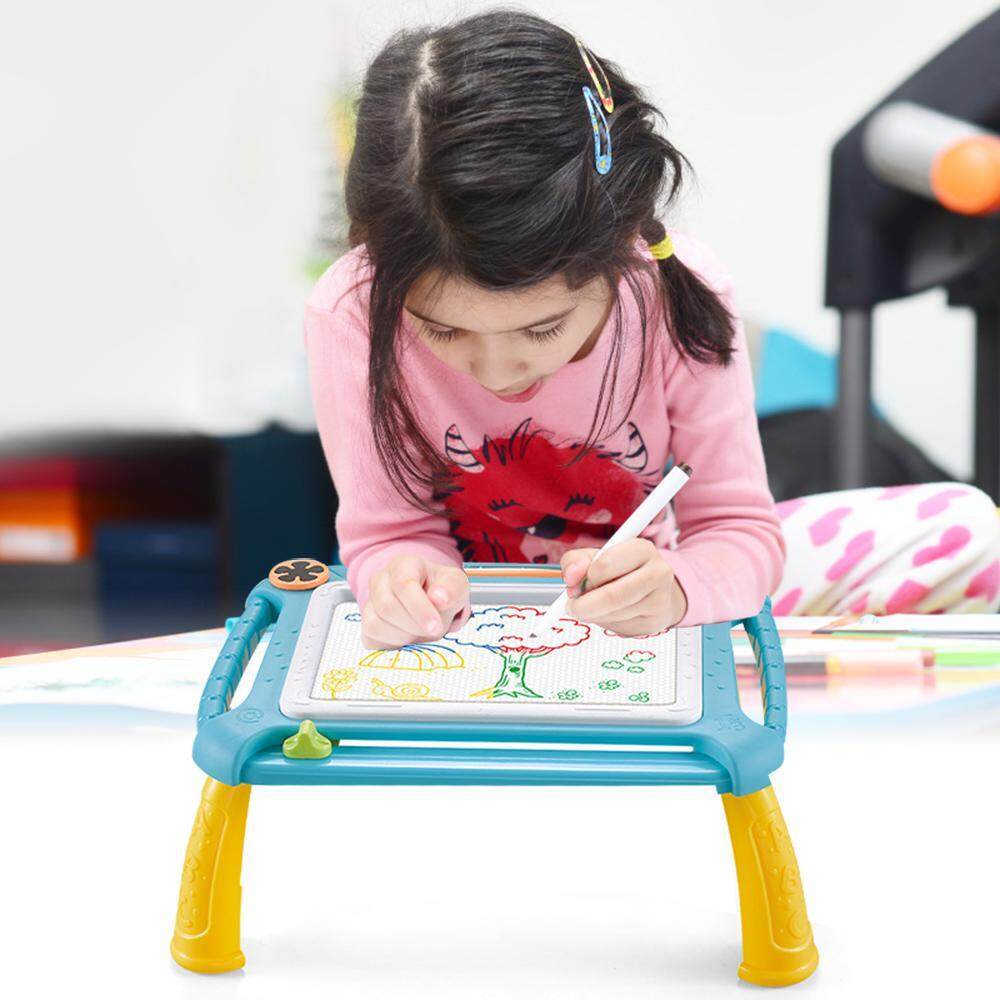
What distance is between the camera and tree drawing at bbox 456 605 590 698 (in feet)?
2.47

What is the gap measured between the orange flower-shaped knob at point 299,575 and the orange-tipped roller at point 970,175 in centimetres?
70

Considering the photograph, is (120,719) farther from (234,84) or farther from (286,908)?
(234,84)

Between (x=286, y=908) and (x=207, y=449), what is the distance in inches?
34.7

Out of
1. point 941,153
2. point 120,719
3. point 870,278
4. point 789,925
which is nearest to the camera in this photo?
point 789,925

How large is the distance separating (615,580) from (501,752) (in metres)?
0.10

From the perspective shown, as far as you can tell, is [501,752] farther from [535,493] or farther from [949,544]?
[949,544]

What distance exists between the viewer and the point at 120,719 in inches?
40.3

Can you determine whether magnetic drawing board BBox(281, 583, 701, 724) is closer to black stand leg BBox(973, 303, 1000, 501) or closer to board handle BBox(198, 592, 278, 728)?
board handle BBox(198, 592, 278, 728)

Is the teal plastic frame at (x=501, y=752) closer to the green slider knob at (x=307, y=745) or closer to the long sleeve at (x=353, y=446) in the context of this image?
the green slider knob at (x=307, y=745)

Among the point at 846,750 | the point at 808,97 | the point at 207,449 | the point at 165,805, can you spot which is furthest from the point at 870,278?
the point at 165,805

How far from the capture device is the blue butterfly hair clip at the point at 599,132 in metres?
0.66

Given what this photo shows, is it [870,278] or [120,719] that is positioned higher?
[870,278]

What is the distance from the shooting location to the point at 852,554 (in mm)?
1146

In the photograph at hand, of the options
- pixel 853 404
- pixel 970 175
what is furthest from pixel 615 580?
pixel 853 404
